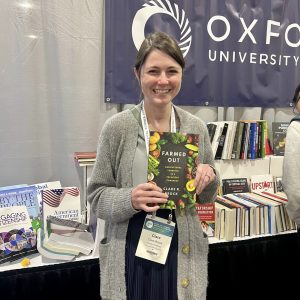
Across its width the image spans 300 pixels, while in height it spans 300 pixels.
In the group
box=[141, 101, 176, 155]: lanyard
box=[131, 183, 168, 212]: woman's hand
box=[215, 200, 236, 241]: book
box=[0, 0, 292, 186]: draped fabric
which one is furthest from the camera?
box=[0, 0, 292, 186]: draped fabric

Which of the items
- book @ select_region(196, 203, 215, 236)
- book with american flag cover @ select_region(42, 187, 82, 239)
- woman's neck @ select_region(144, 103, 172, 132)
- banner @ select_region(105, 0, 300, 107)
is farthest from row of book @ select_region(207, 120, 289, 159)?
woman's neck @ select_region(144, 103, 172, 132)

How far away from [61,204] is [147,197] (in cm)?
85

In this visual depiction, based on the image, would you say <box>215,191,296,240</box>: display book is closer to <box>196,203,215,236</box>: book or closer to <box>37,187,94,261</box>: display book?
<box>196,203,215,236</box>: book

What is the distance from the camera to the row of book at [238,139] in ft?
6.54

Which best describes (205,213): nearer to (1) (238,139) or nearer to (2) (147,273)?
(1) (238,139)

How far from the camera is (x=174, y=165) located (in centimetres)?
93

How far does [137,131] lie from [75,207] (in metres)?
0.81

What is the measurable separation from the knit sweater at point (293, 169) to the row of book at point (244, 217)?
347mm

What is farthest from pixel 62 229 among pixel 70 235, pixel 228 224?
pixel 228 224

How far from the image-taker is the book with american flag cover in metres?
1.54

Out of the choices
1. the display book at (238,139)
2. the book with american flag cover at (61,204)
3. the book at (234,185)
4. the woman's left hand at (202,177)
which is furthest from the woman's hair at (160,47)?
the book at (234,185)

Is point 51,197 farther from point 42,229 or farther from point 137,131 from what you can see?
point 137,131

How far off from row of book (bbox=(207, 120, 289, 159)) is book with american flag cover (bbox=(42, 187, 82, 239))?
921 millimetres

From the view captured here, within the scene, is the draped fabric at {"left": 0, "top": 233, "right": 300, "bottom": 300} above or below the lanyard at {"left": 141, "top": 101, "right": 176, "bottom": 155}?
below
